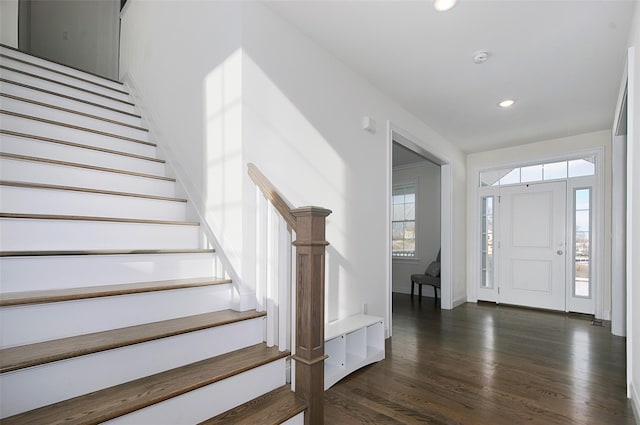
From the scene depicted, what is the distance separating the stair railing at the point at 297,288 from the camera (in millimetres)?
1713

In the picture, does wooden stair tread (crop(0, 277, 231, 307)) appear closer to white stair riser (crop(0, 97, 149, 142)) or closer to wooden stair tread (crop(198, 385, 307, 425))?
wooden stair tread (crop(198, 385, 307, 425))

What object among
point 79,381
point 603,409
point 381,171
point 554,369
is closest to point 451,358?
point 554,369

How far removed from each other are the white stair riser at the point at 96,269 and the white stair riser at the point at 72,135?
1.40m

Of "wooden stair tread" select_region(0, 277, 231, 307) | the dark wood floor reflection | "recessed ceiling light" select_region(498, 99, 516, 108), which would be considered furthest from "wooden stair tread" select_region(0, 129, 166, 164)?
"recessed ceiling light" select_region(498, 99, 516, 108)

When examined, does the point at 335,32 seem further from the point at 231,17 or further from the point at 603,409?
the point at 603,409

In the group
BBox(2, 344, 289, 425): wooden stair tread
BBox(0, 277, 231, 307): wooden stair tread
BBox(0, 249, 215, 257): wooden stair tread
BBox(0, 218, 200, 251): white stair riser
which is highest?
BBox(0, 218, 200, 251): white stair riser

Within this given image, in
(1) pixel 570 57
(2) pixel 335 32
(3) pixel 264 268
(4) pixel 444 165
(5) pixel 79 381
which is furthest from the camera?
(4) pixel 444 165

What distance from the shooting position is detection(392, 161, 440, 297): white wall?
6.21m

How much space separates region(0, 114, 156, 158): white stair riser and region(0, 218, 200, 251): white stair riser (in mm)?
1118

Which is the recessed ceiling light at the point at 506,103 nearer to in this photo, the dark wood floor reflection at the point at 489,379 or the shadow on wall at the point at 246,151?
the shadow on wall at the point at 246,151

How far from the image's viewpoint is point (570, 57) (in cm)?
278

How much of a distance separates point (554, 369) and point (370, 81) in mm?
3130

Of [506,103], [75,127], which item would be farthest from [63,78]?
[506,103]

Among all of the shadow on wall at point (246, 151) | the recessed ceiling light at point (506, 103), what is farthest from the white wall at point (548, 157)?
the shadow on wall at point (246, 151)
